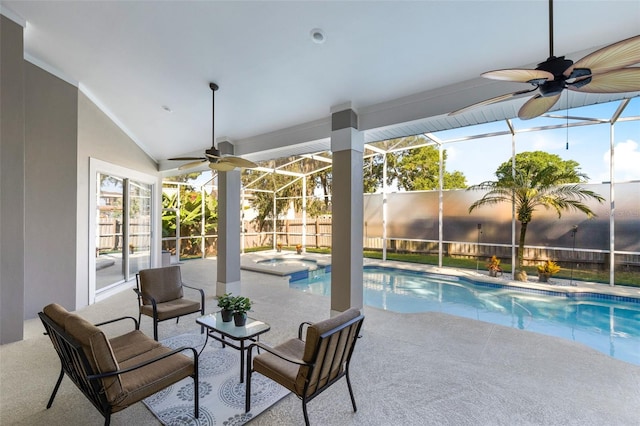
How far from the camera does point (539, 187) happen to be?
26.0 feet

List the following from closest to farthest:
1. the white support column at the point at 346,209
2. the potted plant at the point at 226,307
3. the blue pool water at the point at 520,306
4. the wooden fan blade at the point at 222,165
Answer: the potted plant at the point at 226,307 → the wooden fan blade at the point at 222,165 → the white support column at the point at 346,209 → the blue pool water at the point at 520,306

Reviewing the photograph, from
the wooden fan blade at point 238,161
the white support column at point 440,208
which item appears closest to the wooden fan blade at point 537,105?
the wooden fan blade at point 238,161

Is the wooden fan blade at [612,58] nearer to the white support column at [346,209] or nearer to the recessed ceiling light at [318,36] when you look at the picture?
the recessed ceiling light at [318,36]

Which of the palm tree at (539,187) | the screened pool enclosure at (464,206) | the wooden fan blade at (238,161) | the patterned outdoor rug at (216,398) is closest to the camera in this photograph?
the patterned outdoor rug at (216,398)

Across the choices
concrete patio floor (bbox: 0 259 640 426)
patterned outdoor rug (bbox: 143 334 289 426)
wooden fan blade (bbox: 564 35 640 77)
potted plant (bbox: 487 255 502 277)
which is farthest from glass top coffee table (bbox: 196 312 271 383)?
potted plant (bbox: 487 255 502 277)

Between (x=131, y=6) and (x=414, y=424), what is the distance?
4893mm

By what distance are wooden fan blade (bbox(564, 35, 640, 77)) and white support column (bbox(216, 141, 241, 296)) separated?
5529mm

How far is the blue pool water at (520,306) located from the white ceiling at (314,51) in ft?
12.6

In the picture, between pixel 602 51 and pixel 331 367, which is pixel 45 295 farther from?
pixel 602 51

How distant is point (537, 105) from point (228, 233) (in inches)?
212

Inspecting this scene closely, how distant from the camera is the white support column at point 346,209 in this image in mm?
4324

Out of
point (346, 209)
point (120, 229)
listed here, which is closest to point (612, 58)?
point (346, 209)

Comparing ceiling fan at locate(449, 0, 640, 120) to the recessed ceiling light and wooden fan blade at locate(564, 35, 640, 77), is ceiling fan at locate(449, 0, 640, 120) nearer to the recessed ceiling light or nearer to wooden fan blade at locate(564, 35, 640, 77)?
wooden fan blade at locate(564, 35, 640, 77)

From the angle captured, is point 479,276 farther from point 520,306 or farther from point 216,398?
point 216,398
